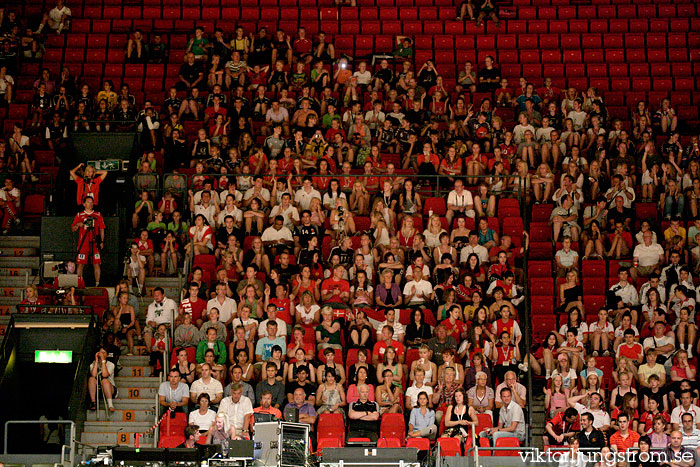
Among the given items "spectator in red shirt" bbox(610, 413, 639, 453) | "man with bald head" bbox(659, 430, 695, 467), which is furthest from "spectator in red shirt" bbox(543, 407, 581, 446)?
"man with bald head" bbox(659, 430, 695, 467)

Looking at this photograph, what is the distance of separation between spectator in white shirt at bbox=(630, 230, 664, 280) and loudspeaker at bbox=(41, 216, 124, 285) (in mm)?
7769

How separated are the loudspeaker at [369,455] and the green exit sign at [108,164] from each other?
7505mm

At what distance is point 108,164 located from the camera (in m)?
18.2

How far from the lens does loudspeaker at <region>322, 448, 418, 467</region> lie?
12.3 meters

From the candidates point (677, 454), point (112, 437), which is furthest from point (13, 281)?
point (677, 454)

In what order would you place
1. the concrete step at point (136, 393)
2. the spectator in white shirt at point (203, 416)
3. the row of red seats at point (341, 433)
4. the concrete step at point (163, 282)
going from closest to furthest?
the row of red seats at point (341, 433), the spectator in white shirt at point (203, 416), the concrete step at point (136, 393), the concrete step at point (163, 282)

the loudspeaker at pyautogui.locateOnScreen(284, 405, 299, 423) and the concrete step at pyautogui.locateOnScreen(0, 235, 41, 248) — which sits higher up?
the concrete step at pyautogui.locateOnScreen(0, 235, 41, 248)

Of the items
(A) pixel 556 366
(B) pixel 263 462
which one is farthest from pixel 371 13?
(B) pixel 263 462

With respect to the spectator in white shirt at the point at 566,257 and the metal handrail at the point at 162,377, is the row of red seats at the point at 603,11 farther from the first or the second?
the metal handrail at the point at 162,377

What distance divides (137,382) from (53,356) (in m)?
1.51

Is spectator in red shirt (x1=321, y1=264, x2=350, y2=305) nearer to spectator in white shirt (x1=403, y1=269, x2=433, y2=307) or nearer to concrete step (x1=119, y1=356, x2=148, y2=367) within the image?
spectator in white shirt (x1=403, y1=269, x2=433, y2=307)

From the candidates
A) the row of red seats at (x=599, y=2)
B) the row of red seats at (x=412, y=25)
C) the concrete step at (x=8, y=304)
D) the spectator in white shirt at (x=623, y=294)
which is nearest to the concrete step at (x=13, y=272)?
the concrete step at (x=8, y=304)

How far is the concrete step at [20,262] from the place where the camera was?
17250 mm

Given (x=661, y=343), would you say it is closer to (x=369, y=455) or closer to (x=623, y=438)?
(x=623, y=438)
